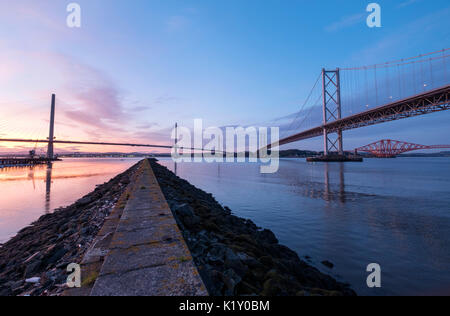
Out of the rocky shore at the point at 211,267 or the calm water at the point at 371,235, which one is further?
the calm water at the point at 371,235

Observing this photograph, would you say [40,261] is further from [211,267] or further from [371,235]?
[371,235]

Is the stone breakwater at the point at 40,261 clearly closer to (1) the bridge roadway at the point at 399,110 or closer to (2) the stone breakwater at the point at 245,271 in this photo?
(2) the stone breakwater at the point at 245,271

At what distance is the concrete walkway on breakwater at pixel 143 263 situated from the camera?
1584mm

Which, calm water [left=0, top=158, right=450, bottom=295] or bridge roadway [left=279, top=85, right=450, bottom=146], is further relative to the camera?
bridge roadway [left=279, top=85, right=450, bottom=146]

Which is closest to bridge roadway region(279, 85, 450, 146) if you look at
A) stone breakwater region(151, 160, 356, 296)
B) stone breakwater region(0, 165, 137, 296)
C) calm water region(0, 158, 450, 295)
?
calm water region(0, 158, 450, 295)

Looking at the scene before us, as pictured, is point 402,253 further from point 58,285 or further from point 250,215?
point 58,285

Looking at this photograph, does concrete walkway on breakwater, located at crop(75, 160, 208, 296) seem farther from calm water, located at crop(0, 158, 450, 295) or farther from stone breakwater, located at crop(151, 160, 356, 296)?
calm water, located at crop(0, 158, 450, 295)

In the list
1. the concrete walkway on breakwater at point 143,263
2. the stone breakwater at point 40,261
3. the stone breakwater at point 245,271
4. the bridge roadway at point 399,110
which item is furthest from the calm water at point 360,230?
the bridge roadway at point 399,110

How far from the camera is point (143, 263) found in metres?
2.00

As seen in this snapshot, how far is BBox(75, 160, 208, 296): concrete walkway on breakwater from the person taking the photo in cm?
158

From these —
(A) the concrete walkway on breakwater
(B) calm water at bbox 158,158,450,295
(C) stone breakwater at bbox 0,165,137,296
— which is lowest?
(B) calm water at bbox 158,158,450,295

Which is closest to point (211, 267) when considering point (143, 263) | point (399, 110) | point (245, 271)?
point (245, 271)

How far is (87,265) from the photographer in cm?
214

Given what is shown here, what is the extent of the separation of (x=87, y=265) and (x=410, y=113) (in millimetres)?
46989
